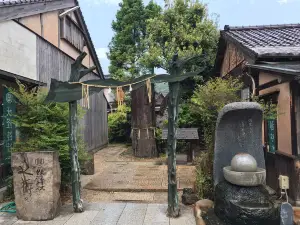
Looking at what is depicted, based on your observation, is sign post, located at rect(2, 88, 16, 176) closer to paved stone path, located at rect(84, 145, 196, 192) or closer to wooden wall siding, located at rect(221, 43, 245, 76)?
paved stone path, located at rect(84, 145, 196, 192)

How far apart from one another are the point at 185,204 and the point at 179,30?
43.3 ft

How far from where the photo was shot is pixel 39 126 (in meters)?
6.78

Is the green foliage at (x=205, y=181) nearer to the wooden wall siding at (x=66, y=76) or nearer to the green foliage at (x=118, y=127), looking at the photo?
the wooden wall siding at (x=66, y=76)

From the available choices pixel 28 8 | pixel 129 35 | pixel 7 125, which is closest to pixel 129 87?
pixel 7 125

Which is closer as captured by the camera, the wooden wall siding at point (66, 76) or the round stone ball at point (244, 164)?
the round stone ball at point (244, 164)

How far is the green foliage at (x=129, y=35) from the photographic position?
2316cm

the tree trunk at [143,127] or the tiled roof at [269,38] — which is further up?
the tiled roof at [269,38]

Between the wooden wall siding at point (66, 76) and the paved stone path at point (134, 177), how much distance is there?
228 centimetres

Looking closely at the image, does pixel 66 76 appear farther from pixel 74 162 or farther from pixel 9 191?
pixel 74 162

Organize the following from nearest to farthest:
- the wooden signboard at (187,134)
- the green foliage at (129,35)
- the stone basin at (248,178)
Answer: the stone basin at (248,178)
the wooden signboard at (187,134)
the green foliage at (129,35)

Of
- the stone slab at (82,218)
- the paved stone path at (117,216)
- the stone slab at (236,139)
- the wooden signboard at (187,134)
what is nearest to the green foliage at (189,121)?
the wooden signboard at (187,134)

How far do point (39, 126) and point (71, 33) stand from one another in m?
7.27

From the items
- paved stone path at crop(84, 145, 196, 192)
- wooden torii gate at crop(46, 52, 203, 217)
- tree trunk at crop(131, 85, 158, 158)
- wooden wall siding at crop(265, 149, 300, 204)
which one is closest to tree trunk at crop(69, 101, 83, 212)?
wooden torii gate at crop(46, 52, 203, 217)

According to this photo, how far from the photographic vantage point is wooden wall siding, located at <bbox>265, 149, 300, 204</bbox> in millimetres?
6165
